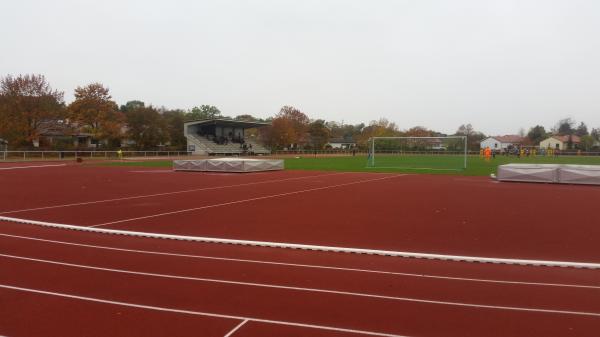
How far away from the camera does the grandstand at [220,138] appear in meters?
76.8

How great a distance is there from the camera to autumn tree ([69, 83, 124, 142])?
6244cm

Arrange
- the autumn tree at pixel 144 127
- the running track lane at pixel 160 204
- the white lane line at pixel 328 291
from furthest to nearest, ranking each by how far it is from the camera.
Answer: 1. the autumn tree at pixel 144 127
2. the running track lane at pixel 160 204
3. the white lane line at pixel 328 291

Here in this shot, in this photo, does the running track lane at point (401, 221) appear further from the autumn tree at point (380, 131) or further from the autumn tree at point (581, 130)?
the autumn tree at point (581, 130)

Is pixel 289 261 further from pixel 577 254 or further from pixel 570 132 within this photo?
pixel 570 132

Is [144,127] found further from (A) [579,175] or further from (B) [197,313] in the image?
(B) [197,313]

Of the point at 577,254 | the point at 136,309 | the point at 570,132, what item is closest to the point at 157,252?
the point at 136,309

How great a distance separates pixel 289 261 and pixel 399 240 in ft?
9.78

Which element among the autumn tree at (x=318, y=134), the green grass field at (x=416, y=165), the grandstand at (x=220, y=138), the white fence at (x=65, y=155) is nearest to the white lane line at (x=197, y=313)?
the green grass field at (x=416, y=165)

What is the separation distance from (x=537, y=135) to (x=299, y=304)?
150723 millimetres

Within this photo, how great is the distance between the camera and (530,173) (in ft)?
80.3

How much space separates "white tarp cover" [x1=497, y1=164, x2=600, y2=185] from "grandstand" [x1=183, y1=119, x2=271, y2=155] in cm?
5656

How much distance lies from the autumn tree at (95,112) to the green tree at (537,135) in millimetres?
120385

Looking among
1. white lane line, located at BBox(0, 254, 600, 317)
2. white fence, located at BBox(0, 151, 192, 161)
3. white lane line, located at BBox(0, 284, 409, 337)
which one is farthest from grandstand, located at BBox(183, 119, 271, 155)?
white lane line, located at BBox(0, 284, 409, 337)

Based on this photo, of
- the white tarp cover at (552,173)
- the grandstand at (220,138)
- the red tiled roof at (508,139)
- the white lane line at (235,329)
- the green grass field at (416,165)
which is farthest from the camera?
the red tiled roof at (508,139)
